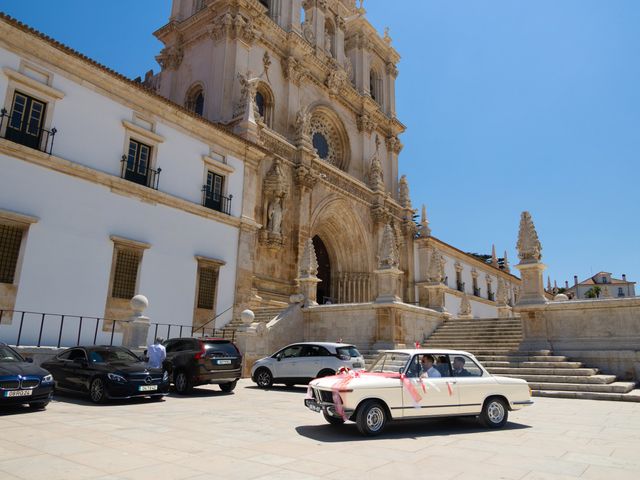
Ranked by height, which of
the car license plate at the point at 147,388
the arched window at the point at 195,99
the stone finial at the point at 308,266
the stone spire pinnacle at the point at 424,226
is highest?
the arched window at the point at 195,99

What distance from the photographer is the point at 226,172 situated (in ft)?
64.3

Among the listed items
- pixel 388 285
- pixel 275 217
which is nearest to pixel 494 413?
pixel 388 285

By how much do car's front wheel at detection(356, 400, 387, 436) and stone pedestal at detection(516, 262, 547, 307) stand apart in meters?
9.27

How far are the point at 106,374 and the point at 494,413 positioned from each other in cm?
739

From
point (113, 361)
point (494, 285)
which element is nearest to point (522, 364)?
point (113, 361)

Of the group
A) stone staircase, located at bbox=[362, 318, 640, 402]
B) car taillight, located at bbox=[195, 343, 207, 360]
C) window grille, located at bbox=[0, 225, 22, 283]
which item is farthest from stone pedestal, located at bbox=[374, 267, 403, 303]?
window grille, located at bbox=[0, 225, 22, 283]

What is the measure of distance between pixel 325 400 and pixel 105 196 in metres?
11.2

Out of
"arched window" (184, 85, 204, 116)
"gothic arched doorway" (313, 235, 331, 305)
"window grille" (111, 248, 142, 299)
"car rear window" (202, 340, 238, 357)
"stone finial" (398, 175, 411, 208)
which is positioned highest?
"arched window" (184, 85, 204, 116)

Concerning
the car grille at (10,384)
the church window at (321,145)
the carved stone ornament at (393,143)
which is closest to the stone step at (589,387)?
the car grille at (10,384)

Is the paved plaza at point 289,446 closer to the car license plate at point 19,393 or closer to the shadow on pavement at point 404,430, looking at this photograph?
the shadow on pavement at point 404,430

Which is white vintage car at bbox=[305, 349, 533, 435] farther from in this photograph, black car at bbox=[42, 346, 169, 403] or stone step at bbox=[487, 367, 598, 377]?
stone step at bbox=[487, 367, 598, 377]

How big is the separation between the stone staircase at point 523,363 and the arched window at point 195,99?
16.7m

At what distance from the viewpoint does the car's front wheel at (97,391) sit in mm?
9398

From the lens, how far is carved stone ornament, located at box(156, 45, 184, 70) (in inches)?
1048
